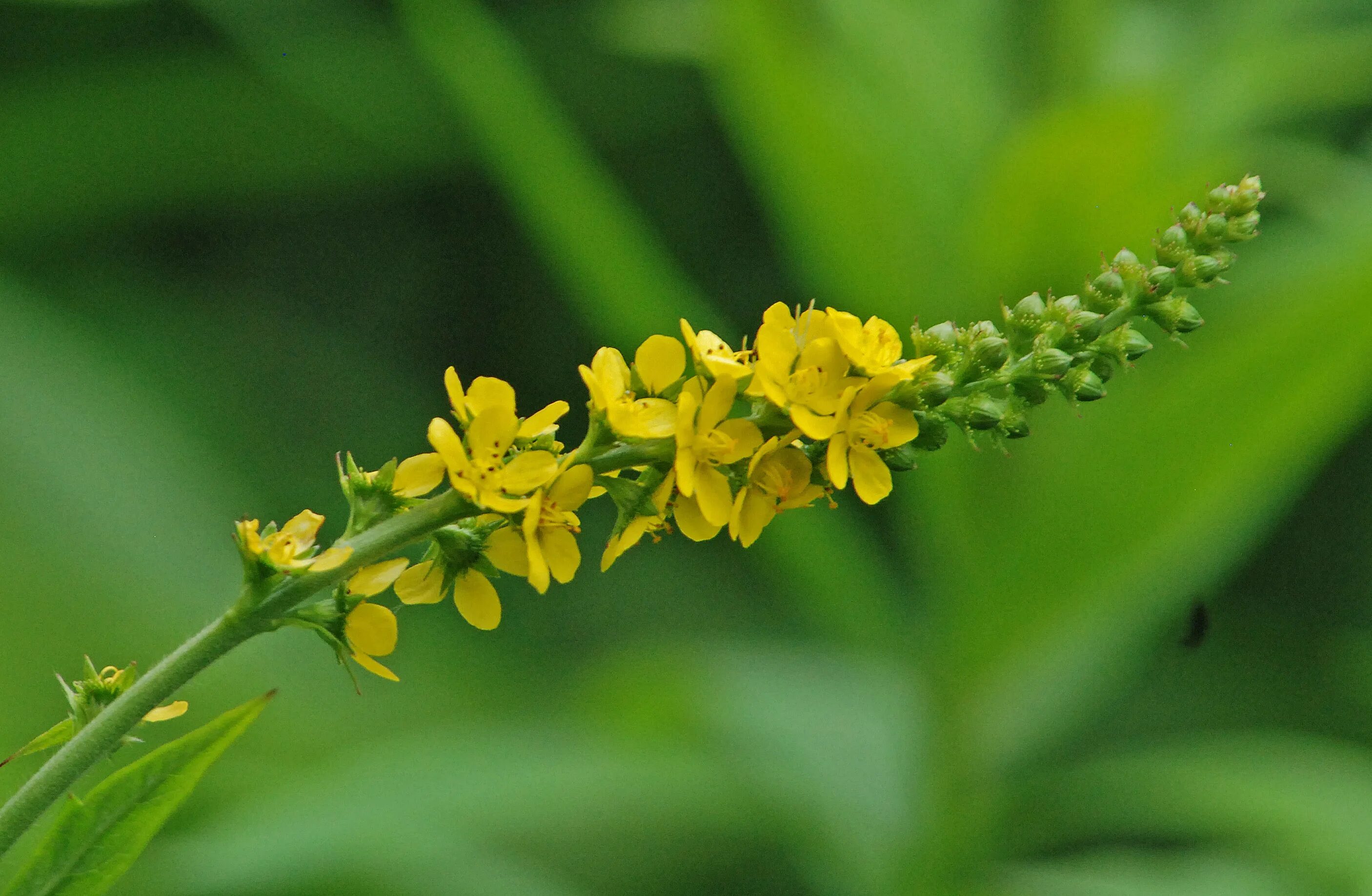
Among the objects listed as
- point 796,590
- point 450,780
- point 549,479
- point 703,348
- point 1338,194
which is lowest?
point 549,479

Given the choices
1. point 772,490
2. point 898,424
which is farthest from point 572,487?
point 898,424

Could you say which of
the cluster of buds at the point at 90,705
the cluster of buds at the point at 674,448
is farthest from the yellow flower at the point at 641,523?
the cluster of buds at the point at 90,705

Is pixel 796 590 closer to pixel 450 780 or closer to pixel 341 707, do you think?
pixel 450 780

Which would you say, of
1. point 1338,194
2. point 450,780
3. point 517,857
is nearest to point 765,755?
point 450,780

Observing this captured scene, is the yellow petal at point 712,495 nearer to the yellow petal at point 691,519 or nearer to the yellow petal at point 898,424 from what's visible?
the yellow petal at point 691,519

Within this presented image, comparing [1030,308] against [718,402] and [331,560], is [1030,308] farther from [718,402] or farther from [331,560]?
[331,560]

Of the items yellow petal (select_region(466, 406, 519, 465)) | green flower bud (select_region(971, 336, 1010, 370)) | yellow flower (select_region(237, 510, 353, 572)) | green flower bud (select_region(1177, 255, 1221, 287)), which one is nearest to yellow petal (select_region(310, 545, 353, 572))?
yellow flower (select_region(237, 510, 353, 572))
